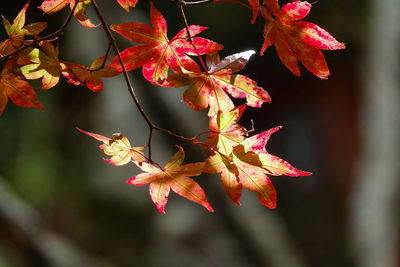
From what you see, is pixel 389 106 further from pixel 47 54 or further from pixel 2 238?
pixel 2 238

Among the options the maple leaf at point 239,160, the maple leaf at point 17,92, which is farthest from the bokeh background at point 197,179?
the maple leaf at point 239,160

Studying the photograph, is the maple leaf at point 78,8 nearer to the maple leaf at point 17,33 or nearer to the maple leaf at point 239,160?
the maple leaf at point 17,33

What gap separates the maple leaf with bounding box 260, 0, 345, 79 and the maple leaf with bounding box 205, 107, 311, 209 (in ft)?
0.31

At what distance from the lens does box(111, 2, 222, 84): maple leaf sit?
56 cm

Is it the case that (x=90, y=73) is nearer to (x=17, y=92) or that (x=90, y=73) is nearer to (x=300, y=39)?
(x=17, y=92)

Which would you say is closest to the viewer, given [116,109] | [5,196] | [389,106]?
[5,196]

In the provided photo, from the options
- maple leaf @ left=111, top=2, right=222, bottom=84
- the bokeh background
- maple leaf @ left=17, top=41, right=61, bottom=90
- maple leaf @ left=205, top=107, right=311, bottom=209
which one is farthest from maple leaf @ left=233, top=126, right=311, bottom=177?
the bokeh background

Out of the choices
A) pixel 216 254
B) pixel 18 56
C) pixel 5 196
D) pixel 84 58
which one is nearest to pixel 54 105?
pixel 84 58

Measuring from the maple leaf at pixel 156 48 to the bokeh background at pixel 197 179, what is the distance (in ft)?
5.09

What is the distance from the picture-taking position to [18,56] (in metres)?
0.53

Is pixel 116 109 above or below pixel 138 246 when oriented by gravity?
above

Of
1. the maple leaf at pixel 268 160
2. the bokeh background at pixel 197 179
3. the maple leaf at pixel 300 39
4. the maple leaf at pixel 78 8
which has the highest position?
the maple leaf at pixel 300 39

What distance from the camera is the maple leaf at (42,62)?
514mm

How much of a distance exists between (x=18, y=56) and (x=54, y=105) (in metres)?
2.24
